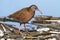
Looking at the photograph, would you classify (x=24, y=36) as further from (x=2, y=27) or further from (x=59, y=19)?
(x=59, y=19)

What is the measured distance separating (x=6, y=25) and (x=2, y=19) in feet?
1.52

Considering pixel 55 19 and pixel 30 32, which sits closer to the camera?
pixel 30 32

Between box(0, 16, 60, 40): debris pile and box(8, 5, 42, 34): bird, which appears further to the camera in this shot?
box(8, 5, 42, 34): bird

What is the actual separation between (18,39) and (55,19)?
1059 mm

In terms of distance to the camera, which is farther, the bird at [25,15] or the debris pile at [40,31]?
the bird at [25,15]

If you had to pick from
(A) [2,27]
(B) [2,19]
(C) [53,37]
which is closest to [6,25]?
(A) [2,27]

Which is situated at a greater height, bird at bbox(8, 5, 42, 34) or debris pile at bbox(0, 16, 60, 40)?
bird at bbox(8, 5, 42, 34)

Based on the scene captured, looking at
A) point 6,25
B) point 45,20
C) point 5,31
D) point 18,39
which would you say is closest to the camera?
point 18,39

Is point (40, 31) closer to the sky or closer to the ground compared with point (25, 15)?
closer to the ground

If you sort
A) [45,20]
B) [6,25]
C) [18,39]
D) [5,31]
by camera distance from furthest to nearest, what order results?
1. [45,20]
2. [6,25]
3. [5,31]
4. [18,39]

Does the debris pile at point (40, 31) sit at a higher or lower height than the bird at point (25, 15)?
lower

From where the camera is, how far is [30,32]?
3.63 m

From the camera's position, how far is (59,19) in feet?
13.8

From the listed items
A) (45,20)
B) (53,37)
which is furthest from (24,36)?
(45,20)
